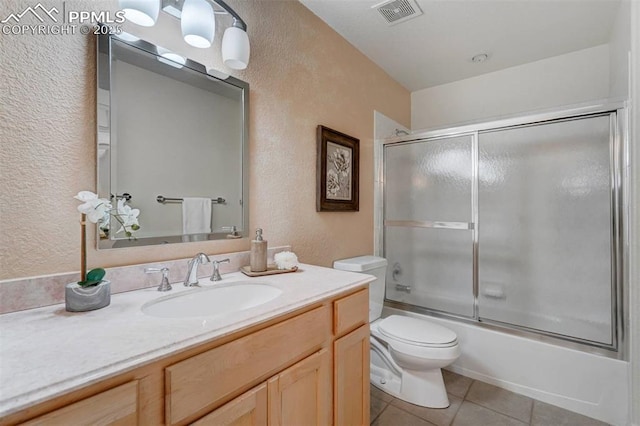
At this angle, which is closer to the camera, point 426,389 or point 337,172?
point 426,389

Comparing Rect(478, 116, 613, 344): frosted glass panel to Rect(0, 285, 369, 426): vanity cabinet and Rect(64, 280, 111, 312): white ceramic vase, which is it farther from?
Rect(64, 280, 111, 312): white ceramic vase

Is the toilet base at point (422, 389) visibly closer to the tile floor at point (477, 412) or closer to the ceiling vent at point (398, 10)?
the tile floor at point (477, 412)

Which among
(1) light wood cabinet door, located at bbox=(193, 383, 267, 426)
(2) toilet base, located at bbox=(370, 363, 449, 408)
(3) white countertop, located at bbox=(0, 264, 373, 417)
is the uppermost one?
(3) white countertop, located at bbox=(0, 264, 373, 417)

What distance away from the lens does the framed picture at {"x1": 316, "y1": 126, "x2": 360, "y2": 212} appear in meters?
1.89

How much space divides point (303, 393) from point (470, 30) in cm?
242

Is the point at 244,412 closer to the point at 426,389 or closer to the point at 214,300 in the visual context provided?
the point at 214,300

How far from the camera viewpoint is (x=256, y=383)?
0.84 metres

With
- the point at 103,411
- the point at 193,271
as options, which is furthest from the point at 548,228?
the point at 103,411

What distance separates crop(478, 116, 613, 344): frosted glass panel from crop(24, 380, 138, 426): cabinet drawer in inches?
89.0

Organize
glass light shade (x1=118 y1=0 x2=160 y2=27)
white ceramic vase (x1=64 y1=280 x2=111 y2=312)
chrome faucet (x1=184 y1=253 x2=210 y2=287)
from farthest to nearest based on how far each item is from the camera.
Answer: chrome faucet (x1=184 y1=253 x2=210 y2=287), glass light shade (x1=118 y1=0 x2=160 y2=27), white ceramic vase (x1=64 y1=280 x2=111 y2=312)

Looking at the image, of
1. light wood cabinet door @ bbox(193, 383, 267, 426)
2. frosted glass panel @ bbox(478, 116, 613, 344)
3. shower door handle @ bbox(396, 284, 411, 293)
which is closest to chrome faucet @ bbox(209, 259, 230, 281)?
light wood cabinet door @ bbox(193, 383, 267, 426)

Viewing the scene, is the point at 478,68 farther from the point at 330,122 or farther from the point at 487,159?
the point at 330,122

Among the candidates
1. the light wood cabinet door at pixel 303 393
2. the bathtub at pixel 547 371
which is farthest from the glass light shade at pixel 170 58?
the bathtub at pixel 547 371

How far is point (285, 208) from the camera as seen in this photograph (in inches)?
65.9
